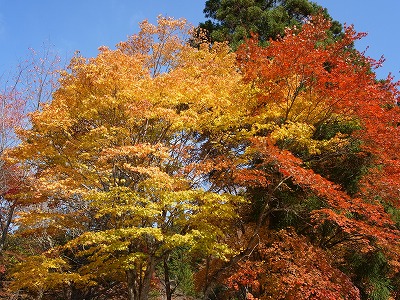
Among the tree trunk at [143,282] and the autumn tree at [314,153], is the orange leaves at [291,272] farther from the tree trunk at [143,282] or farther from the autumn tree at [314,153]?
the tree trunk at [143,282]

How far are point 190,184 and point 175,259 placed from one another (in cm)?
923

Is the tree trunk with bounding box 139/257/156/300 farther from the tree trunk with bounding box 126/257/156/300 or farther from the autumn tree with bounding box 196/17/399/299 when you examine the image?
the autumn tree with bounding box 196/17/399/299

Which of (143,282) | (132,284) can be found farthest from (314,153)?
(132,284)

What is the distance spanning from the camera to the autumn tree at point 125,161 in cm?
1052

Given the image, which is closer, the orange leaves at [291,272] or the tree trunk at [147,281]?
the orange leaves at [291,272]

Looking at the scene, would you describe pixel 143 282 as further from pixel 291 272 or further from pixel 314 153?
pixel 314 153

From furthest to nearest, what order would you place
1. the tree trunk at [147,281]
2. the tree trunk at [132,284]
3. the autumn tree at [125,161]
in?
the tree trunk at [132,284], the tree trunk at [147,281], the autumn tree at [125,161]

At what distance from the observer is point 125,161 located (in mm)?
11664

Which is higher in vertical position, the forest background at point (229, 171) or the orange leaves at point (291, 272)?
the forest background at point (229, 171)

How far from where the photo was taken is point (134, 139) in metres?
12.2

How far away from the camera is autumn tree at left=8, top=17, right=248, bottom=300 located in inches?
414

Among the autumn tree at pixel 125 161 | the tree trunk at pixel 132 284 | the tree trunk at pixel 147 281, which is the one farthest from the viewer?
the tree trunk at pixel 132 284

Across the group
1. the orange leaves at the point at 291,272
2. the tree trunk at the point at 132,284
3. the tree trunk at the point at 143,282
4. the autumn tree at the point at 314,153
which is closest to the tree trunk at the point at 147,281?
the tree trunk at the point at 143,282

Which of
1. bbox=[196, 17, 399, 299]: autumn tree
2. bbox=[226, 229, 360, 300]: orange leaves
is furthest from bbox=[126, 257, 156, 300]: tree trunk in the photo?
bbox=[226, 229, 360, 300]: orange leaves
